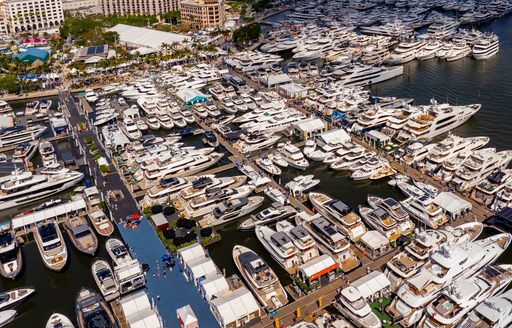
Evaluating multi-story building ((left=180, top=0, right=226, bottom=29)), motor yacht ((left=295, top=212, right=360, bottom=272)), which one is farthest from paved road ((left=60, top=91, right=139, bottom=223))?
multi-story building ((left=180, top=0, right=226, bottom=29))

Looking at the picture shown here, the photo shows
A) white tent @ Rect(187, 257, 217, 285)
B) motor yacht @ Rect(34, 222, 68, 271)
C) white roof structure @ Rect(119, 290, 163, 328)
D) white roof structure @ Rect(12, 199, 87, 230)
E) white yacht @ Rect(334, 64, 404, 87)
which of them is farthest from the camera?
white yacht @ Rect(334, 64, 404, 87)

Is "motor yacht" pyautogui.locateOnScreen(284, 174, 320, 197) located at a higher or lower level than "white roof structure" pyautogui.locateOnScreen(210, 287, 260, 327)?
higher

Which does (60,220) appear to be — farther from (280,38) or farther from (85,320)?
(280,38)

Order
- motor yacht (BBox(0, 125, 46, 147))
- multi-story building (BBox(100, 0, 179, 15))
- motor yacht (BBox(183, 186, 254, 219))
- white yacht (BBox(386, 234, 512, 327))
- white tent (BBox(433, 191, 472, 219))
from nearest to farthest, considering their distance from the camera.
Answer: white yacht (BBox(386, 234, 512, 327)) → white tent (BBox(433, 191, 472, 219)) → motor yacht (BBox(183, 186, 254, 219)) → motor yacht (BBox(0, 125, 46, 147)) → multi-story building (BBox(100, 0, 179, 15))

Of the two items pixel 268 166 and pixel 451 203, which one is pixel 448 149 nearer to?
pixel 451 203

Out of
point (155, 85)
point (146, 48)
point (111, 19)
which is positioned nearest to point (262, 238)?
point (155, 85)

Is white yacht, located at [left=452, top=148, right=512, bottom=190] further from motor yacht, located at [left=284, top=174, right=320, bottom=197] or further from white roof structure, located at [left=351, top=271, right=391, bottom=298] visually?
white roof structure, located at [left=351, top=271, right=391, bottom=298]

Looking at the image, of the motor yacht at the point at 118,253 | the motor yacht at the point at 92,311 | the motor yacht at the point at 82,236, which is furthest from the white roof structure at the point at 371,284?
the motor yacht at the point at 82,236
